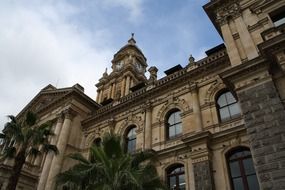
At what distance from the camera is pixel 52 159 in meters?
21.2

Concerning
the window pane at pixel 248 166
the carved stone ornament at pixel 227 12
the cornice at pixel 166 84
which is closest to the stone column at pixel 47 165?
the cornice at pixel 166 84

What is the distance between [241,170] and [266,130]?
4.07 m

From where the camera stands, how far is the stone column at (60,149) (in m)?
19.7

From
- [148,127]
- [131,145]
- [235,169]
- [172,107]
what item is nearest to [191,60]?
[172,107]

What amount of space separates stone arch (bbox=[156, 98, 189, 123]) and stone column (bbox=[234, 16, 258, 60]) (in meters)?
5.86

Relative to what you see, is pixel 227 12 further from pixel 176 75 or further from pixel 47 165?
pixel 47 165

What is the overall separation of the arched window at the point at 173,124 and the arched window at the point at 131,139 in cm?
294

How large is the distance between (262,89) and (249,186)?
4.76 metres

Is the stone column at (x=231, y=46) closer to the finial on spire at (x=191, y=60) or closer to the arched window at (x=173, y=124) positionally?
the finial on spire at (x=191, y=60)

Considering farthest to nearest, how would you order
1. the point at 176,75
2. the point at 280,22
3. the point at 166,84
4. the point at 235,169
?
the point at 176,75, the point at 166,84, the point at 235,169, the point at 280,22

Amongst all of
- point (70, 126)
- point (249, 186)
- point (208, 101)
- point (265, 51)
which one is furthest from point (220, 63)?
point (70, 126)

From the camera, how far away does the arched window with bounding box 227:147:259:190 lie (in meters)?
12.7

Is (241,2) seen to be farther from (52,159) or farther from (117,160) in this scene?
(52,159)

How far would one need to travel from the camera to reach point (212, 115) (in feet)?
52.7
